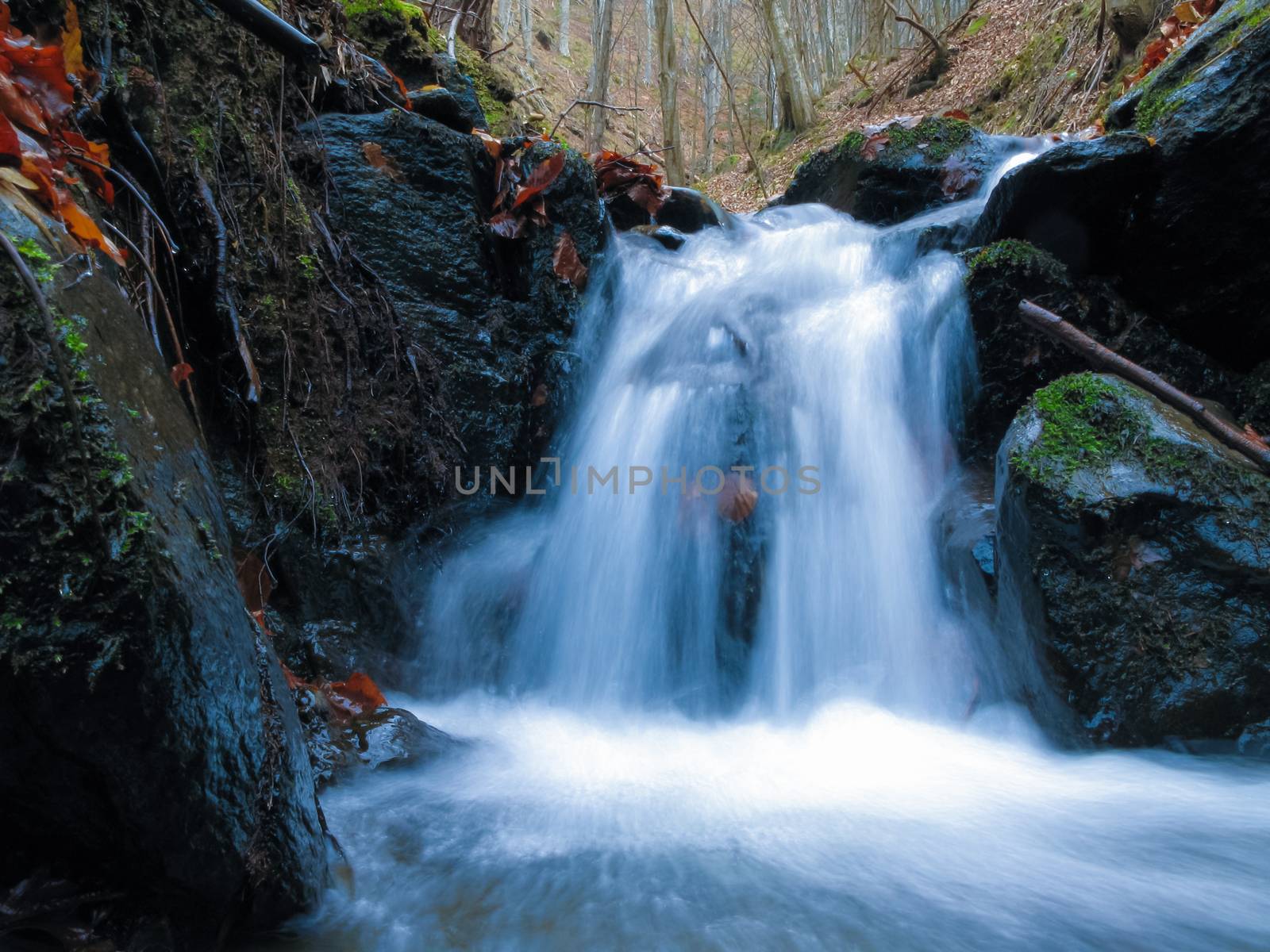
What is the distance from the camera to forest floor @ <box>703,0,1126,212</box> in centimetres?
812

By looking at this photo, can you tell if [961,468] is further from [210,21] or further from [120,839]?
[210,21]

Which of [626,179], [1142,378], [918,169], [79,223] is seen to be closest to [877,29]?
[918,169]

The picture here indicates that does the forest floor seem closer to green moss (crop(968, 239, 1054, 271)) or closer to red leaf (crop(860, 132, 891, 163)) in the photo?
red leaf (crop(860, 132, 891, 163))

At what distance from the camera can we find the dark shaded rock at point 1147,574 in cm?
274

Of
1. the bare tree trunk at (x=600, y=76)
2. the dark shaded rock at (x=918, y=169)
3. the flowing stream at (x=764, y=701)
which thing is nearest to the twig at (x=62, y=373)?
the flowing stream at (x=764, y=701)

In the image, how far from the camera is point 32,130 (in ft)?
6.21

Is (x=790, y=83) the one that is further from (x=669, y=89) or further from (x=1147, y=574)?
(x=1147, y=574)

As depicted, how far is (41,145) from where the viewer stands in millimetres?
1893

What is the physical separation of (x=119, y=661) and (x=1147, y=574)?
11.1ft

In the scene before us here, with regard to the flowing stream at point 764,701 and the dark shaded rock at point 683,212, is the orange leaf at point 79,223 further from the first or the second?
the dark shaded rock at point 683,212

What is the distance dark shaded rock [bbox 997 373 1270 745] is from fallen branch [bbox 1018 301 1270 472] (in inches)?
4.1

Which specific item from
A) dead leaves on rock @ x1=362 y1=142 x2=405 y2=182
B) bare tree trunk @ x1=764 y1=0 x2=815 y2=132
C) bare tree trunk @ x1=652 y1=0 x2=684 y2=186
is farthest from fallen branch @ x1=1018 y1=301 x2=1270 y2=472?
bare tree trunk @ x1=764 y1=0 x2=815 y2=132

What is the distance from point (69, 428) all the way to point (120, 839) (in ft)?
2.77

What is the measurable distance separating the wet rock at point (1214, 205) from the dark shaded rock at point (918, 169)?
2.12 m
